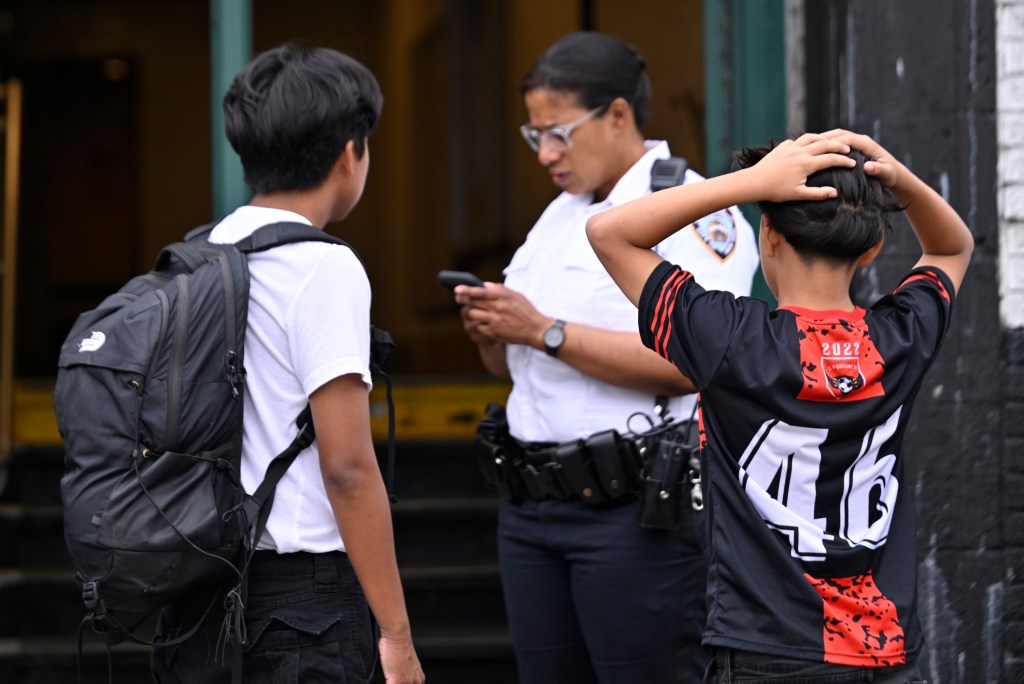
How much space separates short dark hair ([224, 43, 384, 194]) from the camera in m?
2.09

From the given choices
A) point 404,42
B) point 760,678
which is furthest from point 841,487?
point 404,42

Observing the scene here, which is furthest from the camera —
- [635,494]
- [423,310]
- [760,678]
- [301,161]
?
[423,310]

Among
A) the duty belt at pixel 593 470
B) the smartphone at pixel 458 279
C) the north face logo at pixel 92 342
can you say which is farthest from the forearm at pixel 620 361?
the north face logo at pixel 92 342

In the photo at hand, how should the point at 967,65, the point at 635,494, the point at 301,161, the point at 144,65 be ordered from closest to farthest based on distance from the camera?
the point at 301,161 → the point at 635,494 → the point at 967,65 → the point at 144,65

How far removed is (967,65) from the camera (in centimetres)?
325

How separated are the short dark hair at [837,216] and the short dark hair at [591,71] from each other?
→ 100 centimetres

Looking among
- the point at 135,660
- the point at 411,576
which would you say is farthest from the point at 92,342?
the point at 411,576

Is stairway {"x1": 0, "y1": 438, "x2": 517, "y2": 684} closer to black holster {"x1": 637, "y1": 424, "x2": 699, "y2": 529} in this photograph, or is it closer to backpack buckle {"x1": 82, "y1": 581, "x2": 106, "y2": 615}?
black holster {"x1": 637, "y1": 424, "x2": 699, "y2": 529}

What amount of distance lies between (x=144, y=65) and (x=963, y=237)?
25.8 ft

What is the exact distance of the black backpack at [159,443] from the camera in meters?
1.93

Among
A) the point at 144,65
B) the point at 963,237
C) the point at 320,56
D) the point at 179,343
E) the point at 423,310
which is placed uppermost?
the point at 144,65

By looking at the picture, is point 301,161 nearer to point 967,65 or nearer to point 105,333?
point 105,333

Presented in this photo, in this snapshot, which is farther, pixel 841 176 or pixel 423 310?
pixel 423 310

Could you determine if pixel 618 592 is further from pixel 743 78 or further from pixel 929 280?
pixel 743 78
